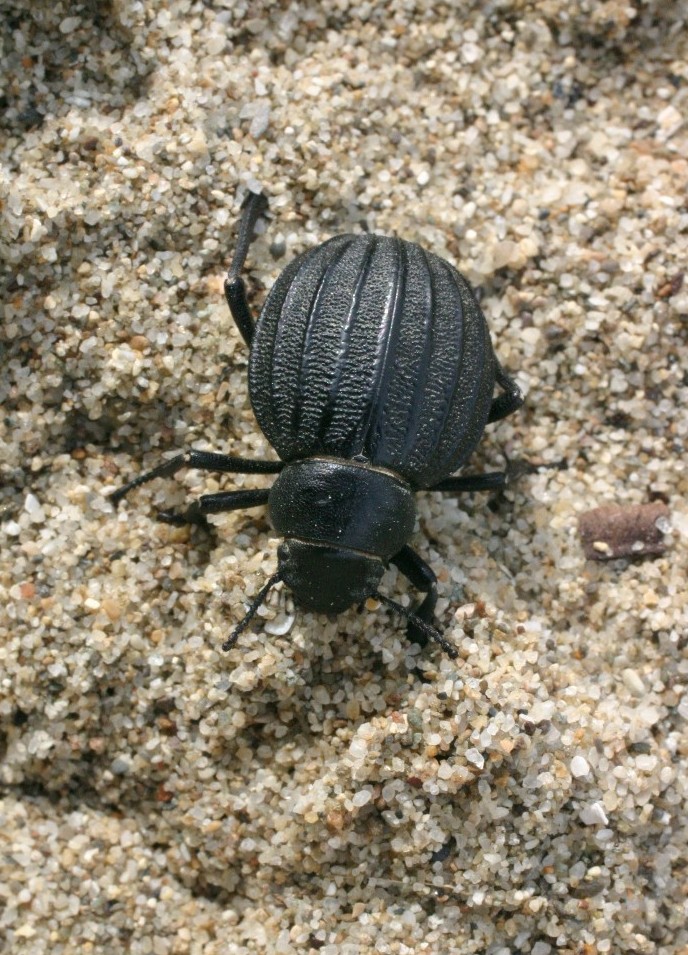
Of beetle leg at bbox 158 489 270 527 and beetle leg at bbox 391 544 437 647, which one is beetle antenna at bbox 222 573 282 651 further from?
beetle leg at bbox 391 544 437 647

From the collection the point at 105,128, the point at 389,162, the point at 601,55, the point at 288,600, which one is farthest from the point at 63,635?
the point at 601,55

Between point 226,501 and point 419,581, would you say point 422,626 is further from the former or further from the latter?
point 226,501

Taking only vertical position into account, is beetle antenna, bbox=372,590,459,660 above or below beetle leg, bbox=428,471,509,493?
below

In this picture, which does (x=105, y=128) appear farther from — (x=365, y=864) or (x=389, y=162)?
(x=365, y=864)

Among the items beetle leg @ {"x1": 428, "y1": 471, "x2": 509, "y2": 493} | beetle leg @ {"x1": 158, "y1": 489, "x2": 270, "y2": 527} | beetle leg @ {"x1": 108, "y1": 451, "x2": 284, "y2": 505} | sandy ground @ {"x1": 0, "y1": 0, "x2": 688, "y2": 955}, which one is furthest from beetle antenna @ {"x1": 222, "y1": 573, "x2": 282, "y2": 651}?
beetle leg @ {"x1": 428, "y1": 471, "x2": 509, "y2": 493}

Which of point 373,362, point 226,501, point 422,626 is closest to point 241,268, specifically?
point 373,362
